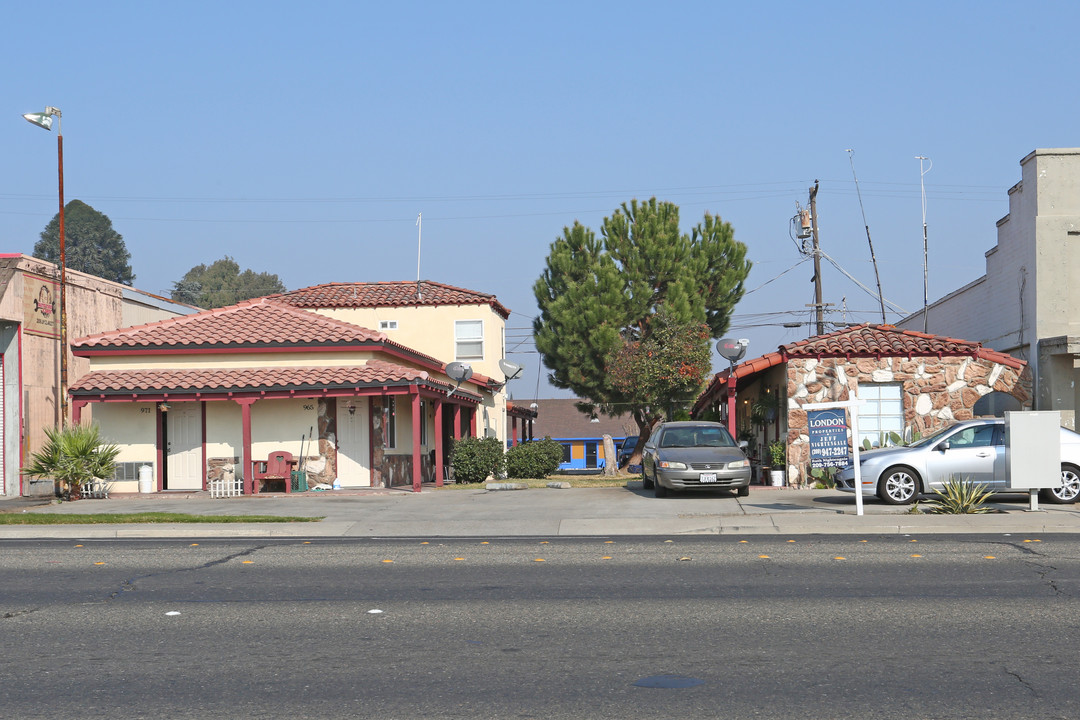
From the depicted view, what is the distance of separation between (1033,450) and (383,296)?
24.6 m

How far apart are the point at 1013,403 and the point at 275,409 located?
17029mm

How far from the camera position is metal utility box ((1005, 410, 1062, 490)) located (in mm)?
16406

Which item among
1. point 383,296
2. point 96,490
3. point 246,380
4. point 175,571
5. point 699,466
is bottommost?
point 96,490

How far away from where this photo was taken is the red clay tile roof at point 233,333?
26406mm

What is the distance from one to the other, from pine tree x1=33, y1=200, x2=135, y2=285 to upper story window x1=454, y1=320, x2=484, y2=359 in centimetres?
6652

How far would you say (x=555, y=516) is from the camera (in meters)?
17.7

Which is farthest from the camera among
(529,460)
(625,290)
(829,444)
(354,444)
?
(625,290)

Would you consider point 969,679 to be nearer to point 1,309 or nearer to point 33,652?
point 33,652

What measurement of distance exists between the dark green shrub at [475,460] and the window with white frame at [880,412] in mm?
9462

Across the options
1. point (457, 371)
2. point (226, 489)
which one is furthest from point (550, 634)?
point (457, 371)

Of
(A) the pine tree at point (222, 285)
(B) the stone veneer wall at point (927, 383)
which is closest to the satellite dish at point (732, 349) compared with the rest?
(B) the stone veneer wall at point (927, 383)

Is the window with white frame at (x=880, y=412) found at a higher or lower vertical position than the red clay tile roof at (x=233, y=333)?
lower

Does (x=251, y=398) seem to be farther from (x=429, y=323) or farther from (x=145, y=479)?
(x=429, y=323)

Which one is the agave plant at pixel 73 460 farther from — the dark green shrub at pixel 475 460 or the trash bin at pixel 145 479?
the dark green shrub at pixel 475 460
